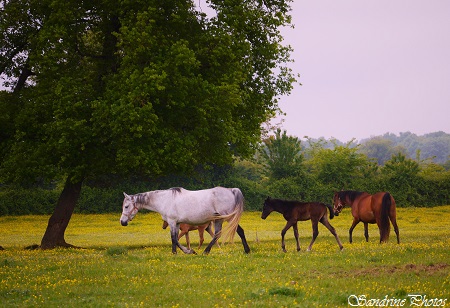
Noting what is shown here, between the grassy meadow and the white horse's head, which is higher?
the white horse's head

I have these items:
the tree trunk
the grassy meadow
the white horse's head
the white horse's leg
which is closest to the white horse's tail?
the grassy meadow

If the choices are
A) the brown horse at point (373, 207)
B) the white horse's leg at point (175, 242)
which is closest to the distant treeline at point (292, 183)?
the brown horse at point (373, 207)

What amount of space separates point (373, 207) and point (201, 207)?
8.28 m

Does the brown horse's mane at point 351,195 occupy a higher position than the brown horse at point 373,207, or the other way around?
the brown horse's mane at point 351,195

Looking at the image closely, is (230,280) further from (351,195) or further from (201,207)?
(351,195)

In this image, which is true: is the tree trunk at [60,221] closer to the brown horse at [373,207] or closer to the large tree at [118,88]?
the large tree at [118,88]

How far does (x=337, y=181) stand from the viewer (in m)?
55.1

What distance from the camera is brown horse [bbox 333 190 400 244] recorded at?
2392 centimetres

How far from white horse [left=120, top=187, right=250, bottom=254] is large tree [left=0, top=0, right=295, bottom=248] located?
4132 millimetres

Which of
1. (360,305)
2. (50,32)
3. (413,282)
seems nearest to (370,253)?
(413,282)

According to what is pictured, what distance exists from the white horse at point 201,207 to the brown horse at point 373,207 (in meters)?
6.85

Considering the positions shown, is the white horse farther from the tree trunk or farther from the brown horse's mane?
the tree trunk

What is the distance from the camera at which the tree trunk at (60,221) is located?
1144 inches

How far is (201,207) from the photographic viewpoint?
67.8 feet
